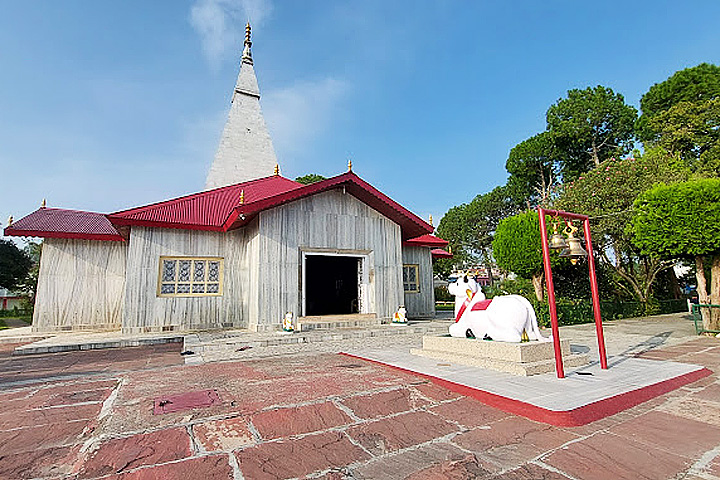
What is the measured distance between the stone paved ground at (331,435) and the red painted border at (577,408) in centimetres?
8

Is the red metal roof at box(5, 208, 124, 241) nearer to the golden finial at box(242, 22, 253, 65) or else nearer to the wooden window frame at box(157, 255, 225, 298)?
the wooden window frame at box(157, 255, 225, 298)

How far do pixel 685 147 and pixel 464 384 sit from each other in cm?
2689

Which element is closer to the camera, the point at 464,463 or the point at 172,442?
the point at 464,463

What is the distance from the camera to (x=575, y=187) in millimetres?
16188

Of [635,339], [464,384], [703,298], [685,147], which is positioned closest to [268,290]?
[464,384]

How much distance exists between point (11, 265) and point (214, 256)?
768 inches

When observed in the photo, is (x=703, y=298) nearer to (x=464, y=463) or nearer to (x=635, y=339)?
(x=635, y=339)

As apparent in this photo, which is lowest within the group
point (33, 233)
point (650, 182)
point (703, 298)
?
point (703, 298)

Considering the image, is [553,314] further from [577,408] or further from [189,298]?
[189,298]

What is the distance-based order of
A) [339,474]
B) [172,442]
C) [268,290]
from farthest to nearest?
[268,290]
[172,442]
[339,474]

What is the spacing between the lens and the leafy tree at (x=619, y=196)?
14217mm

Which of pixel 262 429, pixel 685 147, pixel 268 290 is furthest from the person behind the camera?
pixel 685 147

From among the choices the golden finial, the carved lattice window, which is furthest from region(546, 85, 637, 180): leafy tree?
the carved lattice window

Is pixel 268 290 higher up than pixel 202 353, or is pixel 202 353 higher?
pixel 268 290
